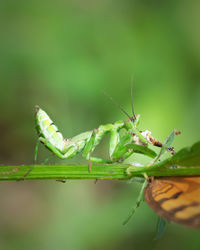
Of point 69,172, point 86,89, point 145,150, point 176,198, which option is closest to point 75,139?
point 69,172

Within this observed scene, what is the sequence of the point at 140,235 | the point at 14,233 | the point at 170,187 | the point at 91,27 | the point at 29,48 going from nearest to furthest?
1. the point at 170,187
2. the point at 140,235
3. the point at 14,233
4. the point at 29,48
5. the point at 91,27

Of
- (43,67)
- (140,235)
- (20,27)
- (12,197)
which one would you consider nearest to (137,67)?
(43,67)

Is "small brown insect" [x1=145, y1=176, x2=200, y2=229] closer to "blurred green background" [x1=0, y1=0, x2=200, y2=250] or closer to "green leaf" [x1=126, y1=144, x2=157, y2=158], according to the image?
"green leaf" [x1=126, y1=144, x2=157, y2=158]

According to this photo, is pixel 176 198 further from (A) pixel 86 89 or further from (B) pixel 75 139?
(A) pixel 86 89

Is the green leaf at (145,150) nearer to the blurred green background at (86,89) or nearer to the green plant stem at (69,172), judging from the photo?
the green plant stem at (69,172)

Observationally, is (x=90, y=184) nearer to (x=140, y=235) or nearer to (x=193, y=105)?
(x=140, y=235)

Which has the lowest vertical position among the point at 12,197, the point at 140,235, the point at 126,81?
the point at 140,235
